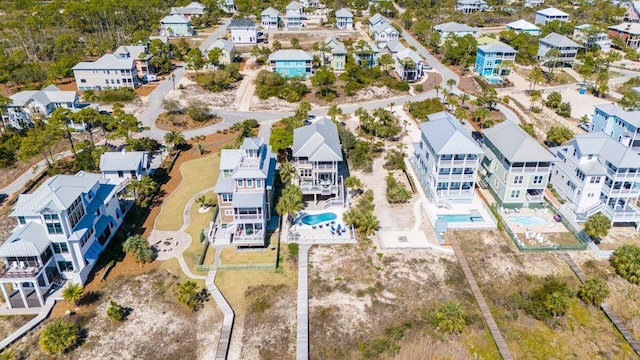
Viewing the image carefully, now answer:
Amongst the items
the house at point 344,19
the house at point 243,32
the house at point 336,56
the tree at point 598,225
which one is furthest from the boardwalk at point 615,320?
the house at point 344,19

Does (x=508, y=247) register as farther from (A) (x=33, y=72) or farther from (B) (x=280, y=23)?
(B) (x=280, y=23)

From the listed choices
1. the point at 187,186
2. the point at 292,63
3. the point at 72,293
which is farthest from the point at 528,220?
the point at 292,63

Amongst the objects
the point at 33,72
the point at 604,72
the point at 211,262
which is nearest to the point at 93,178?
the point at 211,262

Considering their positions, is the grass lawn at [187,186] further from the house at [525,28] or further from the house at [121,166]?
the house at [525,28]

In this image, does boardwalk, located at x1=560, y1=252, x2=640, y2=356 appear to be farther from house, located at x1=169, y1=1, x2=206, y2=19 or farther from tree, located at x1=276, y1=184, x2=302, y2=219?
house, located at x1=169, y1=1, x2=206, y2=19

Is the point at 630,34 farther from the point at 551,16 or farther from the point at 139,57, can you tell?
the point at 139,57

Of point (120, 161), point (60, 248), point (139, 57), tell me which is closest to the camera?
point (60, 248)
